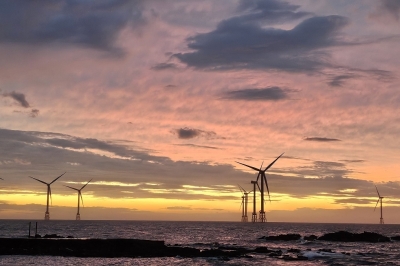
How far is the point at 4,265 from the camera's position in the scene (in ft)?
236

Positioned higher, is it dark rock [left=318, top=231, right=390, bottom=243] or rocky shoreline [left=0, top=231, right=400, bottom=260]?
rocky shoreline [left=0, top=231, right=400, bottom=260]

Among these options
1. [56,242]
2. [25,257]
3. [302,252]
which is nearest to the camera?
[25,257]

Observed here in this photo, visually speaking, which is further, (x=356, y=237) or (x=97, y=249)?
(x=356, y=237)

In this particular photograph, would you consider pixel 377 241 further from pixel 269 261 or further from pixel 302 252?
pixel 269 261

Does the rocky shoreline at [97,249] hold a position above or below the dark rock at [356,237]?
above

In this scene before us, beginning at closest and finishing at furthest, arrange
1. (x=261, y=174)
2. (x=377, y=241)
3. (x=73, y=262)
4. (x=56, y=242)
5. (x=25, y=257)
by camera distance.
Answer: (x=73, y=262)
(x=25, y=257)
(x=56, y=242)
(x=377, y=241)
(x=261, y=174)

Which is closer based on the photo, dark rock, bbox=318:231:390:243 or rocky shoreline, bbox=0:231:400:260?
rocky shoreline, bbox=0:231:400:260

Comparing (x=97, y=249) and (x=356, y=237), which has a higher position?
(x=97, y=249)

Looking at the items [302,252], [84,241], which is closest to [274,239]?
[302,252]

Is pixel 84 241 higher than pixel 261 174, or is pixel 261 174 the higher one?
pixel 261 174

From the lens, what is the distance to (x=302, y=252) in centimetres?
10812

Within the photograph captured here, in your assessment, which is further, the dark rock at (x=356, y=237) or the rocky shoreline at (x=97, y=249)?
the dark rock at (x=356, y=237)

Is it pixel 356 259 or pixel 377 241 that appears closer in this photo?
pixel 356 259

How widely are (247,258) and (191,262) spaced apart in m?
12.8
